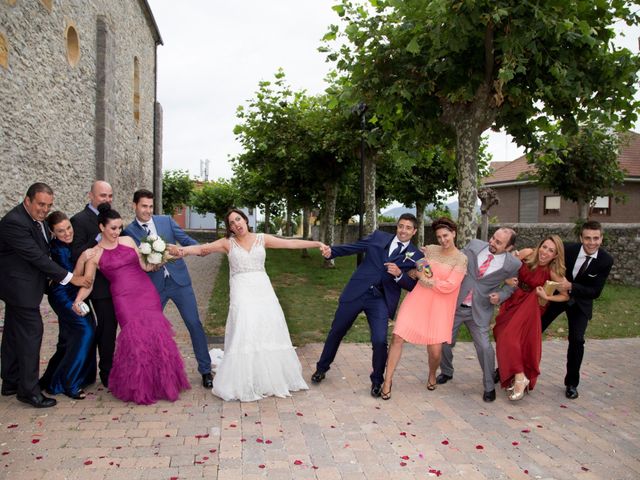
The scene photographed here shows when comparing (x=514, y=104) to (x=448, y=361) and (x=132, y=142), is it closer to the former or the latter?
(x=448, y=361)

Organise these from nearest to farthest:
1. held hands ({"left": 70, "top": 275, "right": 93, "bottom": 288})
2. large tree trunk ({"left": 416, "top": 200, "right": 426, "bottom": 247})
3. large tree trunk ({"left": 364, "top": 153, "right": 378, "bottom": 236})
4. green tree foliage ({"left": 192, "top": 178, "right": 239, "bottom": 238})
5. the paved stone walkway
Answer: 1. the paved stone walkway
2. held hands ({"left": 70, "top": 275, "right": 93, "bottom": 288})
3. large tree trunk ({"left": 364, "top": 153, "right": 378, "bottom": 236})
4. large tree trunk ({"left": 416, "top": 200, "right": 426, "bottom": 247})
5. green tree foliage ({"left": 192, "top": 178, "right": 239, "bottom": 238})

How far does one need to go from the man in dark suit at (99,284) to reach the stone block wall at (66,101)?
6.34 meters

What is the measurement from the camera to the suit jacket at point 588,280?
5.71 metres

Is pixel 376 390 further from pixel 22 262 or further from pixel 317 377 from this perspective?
pixel 22 262

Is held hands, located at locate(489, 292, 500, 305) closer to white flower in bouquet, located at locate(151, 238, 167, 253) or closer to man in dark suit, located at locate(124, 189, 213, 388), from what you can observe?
man in dark suit, located at locate(124, 189, 213, 388)

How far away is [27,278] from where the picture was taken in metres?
5.11

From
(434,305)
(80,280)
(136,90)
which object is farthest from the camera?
(136,90)

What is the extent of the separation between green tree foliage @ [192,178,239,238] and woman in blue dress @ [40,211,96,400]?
2188 inches

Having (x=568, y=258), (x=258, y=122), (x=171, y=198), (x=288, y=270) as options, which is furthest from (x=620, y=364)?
(x=171, y=198)

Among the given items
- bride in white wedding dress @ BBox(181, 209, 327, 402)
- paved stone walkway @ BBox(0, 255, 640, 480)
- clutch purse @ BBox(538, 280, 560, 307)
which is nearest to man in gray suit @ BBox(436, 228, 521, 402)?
clutch purse @ BBox(538, 280, 560, 307)

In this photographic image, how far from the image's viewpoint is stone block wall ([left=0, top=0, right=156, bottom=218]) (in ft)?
35.5

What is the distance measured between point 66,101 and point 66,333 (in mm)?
10238

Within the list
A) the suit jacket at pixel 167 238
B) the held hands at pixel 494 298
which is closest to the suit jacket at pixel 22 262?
the suit jacket at pixel 167 238

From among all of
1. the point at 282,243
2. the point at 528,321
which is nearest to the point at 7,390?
the point at 282,243
